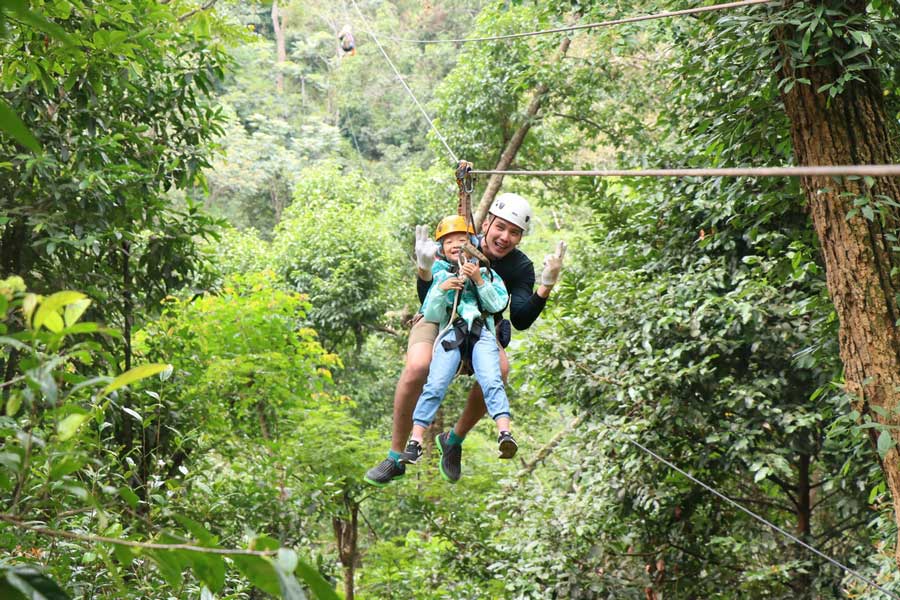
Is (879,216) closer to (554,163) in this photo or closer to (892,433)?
(892,433)

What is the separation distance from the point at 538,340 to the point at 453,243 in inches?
117

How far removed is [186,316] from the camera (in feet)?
28.1

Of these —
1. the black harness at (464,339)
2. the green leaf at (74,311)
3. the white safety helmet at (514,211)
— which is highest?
the white safety helmet at (514,211)

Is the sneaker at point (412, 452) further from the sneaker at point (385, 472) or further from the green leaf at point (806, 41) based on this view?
the green leaf at point (806, 41)

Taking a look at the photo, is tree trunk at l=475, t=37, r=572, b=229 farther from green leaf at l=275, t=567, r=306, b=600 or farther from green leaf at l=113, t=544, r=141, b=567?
green leaf at l=275, t=567, r=306, b=600

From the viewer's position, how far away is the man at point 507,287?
3.67 metres

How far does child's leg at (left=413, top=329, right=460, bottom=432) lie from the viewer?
3.57 metres

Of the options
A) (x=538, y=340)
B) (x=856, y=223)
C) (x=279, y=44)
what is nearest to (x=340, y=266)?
(x=538, y=340)

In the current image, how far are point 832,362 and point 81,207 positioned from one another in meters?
3.63

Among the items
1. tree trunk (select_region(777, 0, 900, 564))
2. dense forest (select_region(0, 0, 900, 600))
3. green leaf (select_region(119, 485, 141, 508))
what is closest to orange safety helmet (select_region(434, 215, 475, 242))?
dense forest (select_region(0, 0, 900, 600))

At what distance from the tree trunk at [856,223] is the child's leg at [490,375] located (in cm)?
120

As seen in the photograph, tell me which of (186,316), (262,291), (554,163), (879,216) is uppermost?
(554,163)

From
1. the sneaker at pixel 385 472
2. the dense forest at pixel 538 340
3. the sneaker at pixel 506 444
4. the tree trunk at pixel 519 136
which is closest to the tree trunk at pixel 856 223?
the dense forest at pixel 538 340

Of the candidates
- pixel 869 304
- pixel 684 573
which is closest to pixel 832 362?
pixel 869 304
